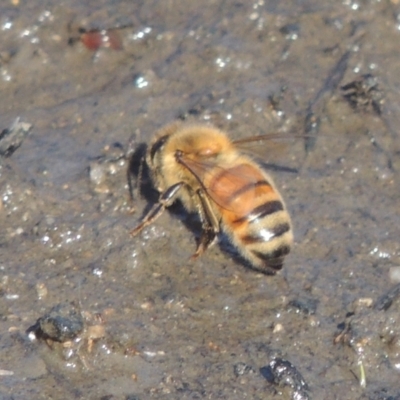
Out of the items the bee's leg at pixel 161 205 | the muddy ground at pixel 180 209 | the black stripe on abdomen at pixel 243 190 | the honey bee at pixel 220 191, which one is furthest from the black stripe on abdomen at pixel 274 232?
the bee's leg at pixel 161 205

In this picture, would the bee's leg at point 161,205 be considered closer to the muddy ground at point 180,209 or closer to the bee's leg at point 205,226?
the muddy ground at point 180,209

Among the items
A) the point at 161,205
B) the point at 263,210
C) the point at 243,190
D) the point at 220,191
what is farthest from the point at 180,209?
the point at 263,210

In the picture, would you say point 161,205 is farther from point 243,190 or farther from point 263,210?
point 263,210

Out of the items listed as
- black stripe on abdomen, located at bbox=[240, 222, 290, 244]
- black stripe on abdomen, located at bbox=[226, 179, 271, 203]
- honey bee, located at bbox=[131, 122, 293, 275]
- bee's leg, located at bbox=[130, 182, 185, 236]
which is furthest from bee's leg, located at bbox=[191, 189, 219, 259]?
black stripe on abdomen, located at bbox=[240, 222, 290, 244]

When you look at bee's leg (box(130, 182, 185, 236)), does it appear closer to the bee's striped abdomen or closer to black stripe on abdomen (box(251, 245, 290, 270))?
the bee's striped abdomen

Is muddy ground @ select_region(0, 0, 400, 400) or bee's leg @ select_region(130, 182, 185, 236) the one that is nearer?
muddy ground @ select_region(0, 0, 400, 400)

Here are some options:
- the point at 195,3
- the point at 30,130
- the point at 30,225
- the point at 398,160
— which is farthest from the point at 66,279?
the point at 195,3

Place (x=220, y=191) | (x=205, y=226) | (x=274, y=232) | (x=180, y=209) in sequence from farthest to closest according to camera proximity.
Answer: (x=180, y=209)
(x=205, y=226)
(x=220, y=191)
(x=274, y=232)
